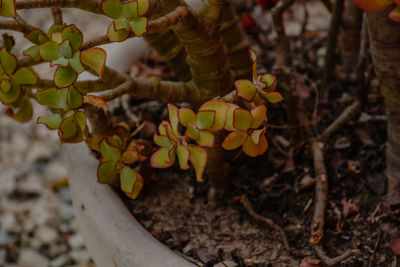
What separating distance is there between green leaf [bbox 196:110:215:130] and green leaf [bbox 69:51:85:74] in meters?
0.16

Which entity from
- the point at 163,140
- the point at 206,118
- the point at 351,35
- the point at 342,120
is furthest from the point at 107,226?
the point at 351,35

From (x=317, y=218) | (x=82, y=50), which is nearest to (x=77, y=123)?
(x=82, y=50)

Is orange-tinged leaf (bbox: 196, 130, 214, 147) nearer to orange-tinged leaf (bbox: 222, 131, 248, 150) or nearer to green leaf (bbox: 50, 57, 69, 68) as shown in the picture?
orange-tinged leaf (bbox: 222, 131, 248, 150)

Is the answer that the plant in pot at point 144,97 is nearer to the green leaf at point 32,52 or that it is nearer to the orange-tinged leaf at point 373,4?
the green leaf at point 32,52

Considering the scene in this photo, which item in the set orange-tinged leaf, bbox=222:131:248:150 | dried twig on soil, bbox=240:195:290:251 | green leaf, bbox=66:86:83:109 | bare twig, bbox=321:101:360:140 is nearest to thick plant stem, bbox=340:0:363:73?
bare twig, bbox=321:101:360:140

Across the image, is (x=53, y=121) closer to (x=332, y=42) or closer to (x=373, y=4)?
(x=373, y=4)

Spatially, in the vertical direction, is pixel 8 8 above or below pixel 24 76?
above

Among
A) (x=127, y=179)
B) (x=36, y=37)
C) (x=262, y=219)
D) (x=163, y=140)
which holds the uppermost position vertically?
(x=36, y=37)

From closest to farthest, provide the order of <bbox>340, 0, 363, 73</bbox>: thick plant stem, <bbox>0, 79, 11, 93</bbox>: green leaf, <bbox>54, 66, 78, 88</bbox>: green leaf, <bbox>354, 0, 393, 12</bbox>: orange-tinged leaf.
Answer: <bbox>354, 0, 393, 12</bbox>: orange-tinged leaf → <bbox>54, 66, 78, 88</bbox>: green leaf → <bbox>0, 79, 11, 93</bbox>: green leaf → <bbox>340, 0, 363, 73</bbox>: thick plant stem

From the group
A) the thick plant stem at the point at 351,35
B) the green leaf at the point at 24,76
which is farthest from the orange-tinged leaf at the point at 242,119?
the thick plant stem at the point at 351,35

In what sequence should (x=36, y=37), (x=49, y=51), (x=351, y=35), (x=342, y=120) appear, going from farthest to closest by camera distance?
(x=351, y=35) < (x=342, y=120) < (x=36, y=37) < (x=49, y=51)

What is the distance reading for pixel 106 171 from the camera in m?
0.79

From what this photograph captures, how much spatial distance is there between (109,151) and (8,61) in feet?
0.69

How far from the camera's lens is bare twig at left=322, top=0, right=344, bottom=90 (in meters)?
0.93
